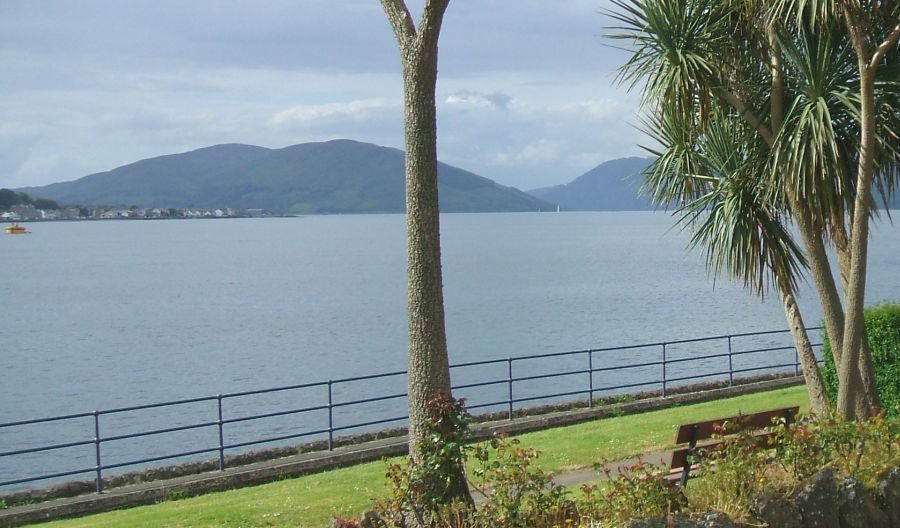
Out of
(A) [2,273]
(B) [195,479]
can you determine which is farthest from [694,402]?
(A) [2,273]

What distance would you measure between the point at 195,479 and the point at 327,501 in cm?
369

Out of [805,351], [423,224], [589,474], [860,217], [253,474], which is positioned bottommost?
[253,474]

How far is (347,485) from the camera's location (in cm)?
1158

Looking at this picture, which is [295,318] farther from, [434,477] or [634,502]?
[634,502]

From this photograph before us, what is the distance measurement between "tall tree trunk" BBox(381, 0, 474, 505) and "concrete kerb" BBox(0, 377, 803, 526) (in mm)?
3276

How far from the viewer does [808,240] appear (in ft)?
36.0

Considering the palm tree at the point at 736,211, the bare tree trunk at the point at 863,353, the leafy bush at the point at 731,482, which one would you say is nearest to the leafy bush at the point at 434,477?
the leafy bush at the point at 731,482

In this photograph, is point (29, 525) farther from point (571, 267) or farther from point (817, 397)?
point (571, 267)

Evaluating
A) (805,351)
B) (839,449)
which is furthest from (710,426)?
(805,351)

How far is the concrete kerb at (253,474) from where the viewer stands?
12.3m

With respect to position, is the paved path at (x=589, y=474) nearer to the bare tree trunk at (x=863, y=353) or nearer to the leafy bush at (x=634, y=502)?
the bare tree trunk at (x=863, y=353)

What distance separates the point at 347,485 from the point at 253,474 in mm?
2502

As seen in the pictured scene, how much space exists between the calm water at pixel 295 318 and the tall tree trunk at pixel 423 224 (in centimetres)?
403

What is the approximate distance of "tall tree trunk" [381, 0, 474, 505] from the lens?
7.33 metres
